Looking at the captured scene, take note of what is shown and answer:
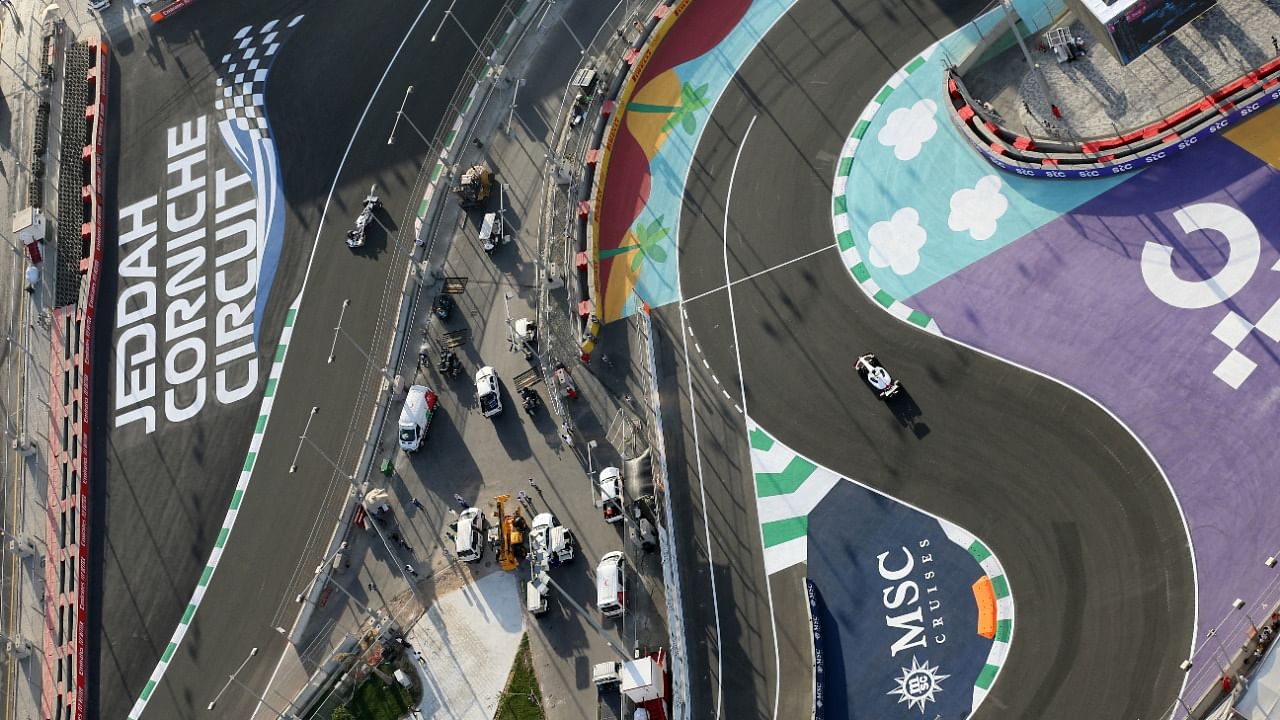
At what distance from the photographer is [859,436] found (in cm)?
7381

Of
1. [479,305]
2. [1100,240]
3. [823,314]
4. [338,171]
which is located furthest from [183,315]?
[1100,240]

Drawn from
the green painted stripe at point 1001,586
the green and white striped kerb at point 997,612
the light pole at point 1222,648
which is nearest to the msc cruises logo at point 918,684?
the green and white striped kerb at point 997,612

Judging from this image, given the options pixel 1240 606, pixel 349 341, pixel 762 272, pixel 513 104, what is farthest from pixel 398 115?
pixel 1240 606

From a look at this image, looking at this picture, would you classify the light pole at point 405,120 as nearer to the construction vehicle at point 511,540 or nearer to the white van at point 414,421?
the white van at point 414,421

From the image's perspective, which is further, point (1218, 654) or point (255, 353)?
point (255, 353)

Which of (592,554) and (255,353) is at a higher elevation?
(255,353)

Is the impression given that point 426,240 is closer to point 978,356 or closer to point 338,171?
point 338,171

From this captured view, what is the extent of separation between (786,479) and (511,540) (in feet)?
58.9

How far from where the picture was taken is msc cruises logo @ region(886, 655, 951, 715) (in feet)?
217

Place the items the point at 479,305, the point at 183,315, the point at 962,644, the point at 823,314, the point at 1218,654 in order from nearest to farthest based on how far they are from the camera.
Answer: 1. the point at 1218,654
2. the point at 962,644
3. the point at 823,314
4. the point at 479,305
5. the point at 183,315

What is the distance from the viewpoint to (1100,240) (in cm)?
7281

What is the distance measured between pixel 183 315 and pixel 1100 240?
223ft

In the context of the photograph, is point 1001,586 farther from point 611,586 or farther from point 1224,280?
point 611,586

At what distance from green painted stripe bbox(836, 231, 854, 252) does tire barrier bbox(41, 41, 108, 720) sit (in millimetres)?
58110
